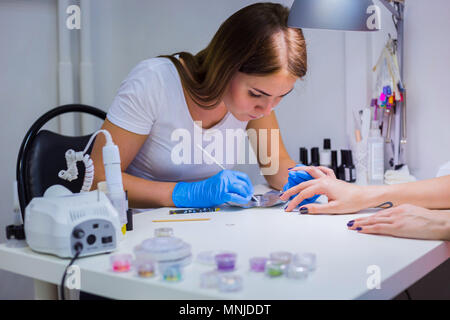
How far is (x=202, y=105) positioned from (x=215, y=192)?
352mm

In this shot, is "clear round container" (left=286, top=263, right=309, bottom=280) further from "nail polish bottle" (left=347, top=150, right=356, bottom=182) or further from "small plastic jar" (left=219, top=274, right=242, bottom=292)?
"nail polish bottle" (left=347, top=150, right=356, bottom=182)

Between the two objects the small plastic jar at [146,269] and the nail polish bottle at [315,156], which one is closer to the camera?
the small plastic jar at [146,269]

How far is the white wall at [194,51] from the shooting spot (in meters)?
1.67

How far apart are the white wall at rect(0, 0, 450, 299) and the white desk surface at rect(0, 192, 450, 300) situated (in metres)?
0.89

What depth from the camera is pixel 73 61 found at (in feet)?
5.81

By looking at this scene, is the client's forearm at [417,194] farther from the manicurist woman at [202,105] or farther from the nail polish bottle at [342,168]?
the nail polish bottle at [342,168]

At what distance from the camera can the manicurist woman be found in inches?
48.4

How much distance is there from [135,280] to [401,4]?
158 centimetres

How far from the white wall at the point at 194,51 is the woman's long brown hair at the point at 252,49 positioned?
0.66 metres

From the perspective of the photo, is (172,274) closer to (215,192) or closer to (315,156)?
(215,192)

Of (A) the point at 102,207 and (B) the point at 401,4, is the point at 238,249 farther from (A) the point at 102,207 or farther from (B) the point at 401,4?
(B) the point at 401,4

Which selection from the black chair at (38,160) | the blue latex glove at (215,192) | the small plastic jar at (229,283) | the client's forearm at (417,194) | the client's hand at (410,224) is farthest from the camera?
the black chair at (38,160)

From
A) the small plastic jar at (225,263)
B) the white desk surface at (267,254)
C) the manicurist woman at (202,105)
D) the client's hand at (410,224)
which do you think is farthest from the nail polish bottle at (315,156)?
the small plastic jar at (225,263)
